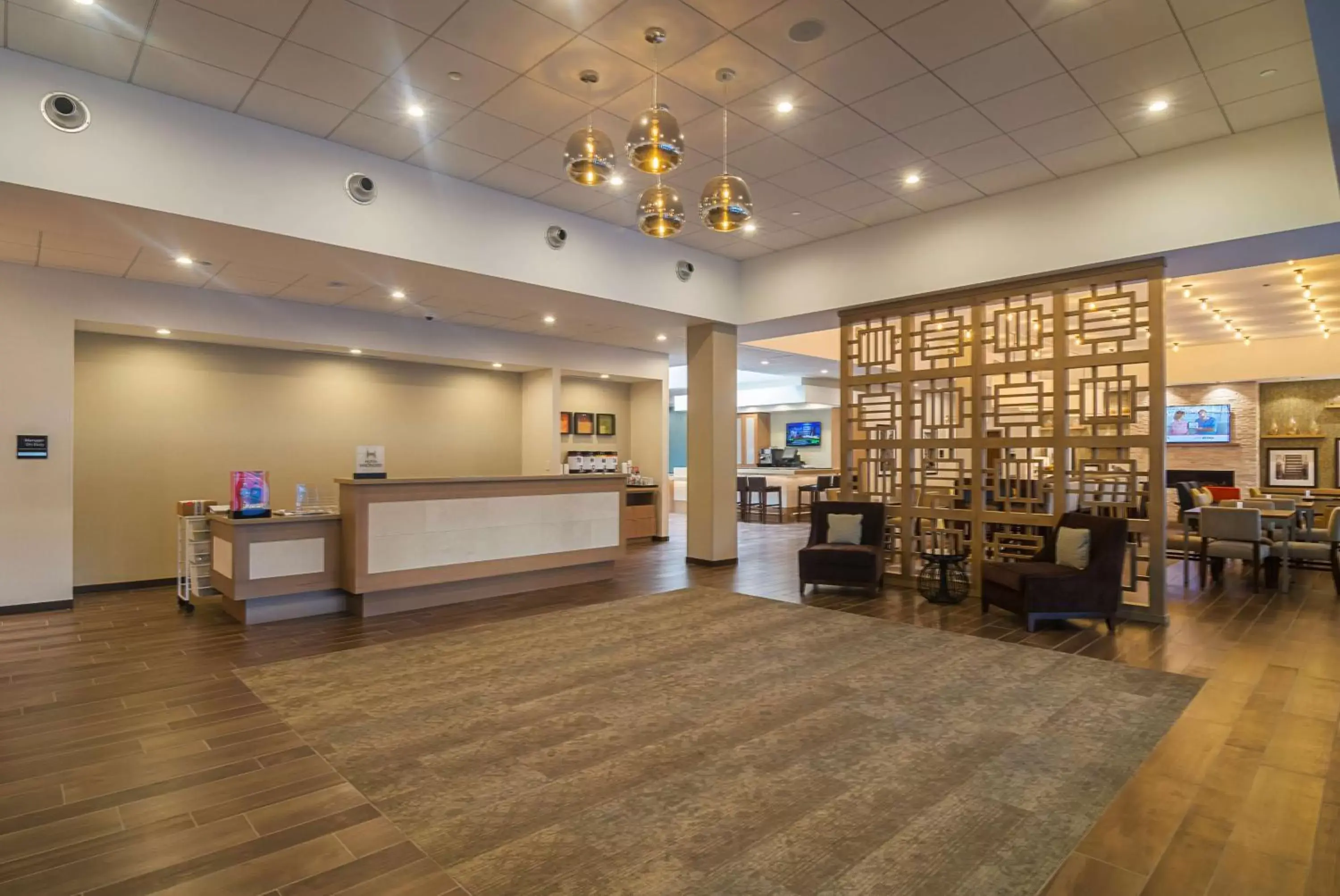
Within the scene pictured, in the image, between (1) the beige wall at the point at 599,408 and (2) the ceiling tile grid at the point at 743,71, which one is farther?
(1) the beige wall at the point at 599,408

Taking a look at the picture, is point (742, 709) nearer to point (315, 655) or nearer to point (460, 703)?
point (460, 703)

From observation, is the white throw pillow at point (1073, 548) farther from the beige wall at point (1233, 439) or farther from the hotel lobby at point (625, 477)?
the beige wall at point (1233, 439)

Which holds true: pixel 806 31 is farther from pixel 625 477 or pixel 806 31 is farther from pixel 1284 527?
pixel 1284 527

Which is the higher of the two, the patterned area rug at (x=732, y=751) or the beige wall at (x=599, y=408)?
the beige wall at (x=599, y=408)

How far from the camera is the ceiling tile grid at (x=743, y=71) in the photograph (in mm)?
4086

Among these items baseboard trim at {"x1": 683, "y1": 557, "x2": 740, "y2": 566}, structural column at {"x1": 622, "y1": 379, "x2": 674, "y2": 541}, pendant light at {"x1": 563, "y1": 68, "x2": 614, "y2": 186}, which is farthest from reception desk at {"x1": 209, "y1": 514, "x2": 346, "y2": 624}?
structural column at {"x1": 622, "y1": 379, "x2": 674, "y2": 541}

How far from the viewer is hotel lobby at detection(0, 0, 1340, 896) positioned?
2.87 meters

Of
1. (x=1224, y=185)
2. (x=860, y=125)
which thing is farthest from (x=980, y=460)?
(x=860, y=125)

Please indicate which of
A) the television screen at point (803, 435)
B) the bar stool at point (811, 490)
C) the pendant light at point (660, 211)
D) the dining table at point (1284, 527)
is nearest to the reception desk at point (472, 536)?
the pendant light at point (660, 211)

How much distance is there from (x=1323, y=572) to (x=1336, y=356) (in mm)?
6574

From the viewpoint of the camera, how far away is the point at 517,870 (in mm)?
2467

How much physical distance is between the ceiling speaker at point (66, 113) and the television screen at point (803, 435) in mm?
16965

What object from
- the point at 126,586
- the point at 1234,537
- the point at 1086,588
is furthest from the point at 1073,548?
the point at 126,586

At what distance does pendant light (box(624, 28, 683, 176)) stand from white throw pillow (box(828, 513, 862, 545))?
16.3 ft
